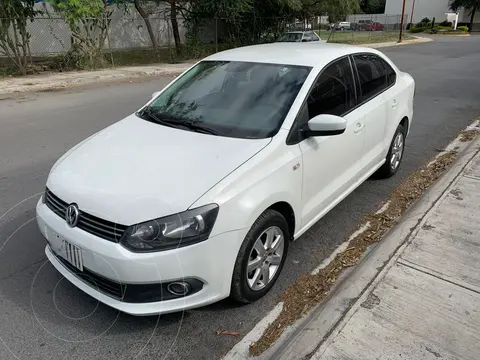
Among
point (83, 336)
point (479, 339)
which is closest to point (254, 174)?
point (83, 336)

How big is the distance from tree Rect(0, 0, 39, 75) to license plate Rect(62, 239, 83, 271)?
14090 mm

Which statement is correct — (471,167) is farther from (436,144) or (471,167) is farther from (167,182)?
(167,182)

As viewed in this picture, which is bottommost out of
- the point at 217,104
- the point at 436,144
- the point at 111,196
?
the point at 436,144

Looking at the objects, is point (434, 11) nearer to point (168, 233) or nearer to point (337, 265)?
point (337, 265)

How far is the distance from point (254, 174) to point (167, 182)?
56 centimetres

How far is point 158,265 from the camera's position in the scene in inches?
89.7

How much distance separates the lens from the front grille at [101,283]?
2432 millimetres

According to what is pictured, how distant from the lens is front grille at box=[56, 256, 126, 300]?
2432 millimetres

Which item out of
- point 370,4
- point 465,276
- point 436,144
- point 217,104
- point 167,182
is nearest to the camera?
point 167,182

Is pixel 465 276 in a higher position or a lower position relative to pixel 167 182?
lower

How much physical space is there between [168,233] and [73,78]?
42.4ft

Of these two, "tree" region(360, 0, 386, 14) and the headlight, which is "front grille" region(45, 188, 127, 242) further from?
"tree" region(360, 0, 386, 14)

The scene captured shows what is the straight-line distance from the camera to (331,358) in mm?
2346

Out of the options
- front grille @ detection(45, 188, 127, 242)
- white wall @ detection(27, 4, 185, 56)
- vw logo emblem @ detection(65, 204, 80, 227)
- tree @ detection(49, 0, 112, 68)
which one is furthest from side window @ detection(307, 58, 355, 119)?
white wall @ detection(27, 4, 185, 56)
